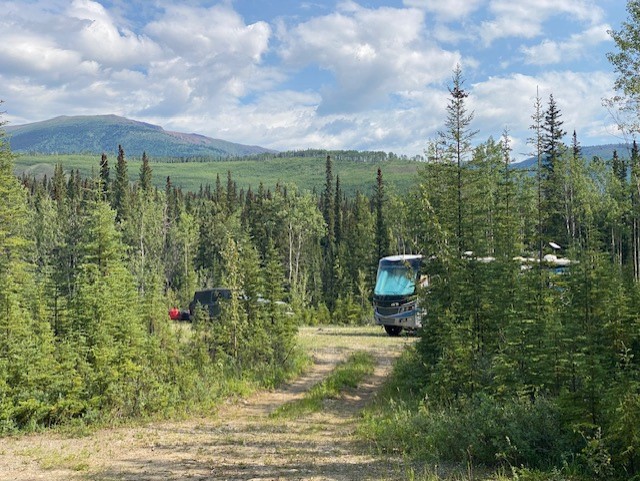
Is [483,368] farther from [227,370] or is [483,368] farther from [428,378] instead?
[227,370]

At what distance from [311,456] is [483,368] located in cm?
430

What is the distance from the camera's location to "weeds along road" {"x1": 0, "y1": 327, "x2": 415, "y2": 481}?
311 inches

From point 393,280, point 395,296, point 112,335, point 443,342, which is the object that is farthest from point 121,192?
point 443,342

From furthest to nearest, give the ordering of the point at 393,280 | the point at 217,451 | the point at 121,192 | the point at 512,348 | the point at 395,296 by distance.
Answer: the point at 121,192, the point at 393,280, the point at 395,296, the point at 512,348, the point at 217,451

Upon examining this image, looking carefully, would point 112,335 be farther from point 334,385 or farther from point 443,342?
point 443,342

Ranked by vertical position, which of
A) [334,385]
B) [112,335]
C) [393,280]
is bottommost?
[334,385]

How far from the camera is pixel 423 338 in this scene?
12.9 m

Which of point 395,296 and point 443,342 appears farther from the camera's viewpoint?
point 395,296

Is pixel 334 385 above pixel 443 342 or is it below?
below

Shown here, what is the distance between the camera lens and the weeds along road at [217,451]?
7895 millimetres

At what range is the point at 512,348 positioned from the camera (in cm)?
1032

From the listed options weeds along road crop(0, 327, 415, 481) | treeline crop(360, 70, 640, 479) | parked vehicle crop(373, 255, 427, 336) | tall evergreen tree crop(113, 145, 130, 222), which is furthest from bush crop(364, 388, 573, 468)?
tall evergreen tree crop(113, 145, 130, 222)

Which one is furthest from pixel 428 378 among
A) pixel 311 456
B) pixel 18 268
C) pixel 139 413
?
pixel 18 268

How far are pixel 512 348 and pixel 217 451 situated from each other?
5.60 meters
